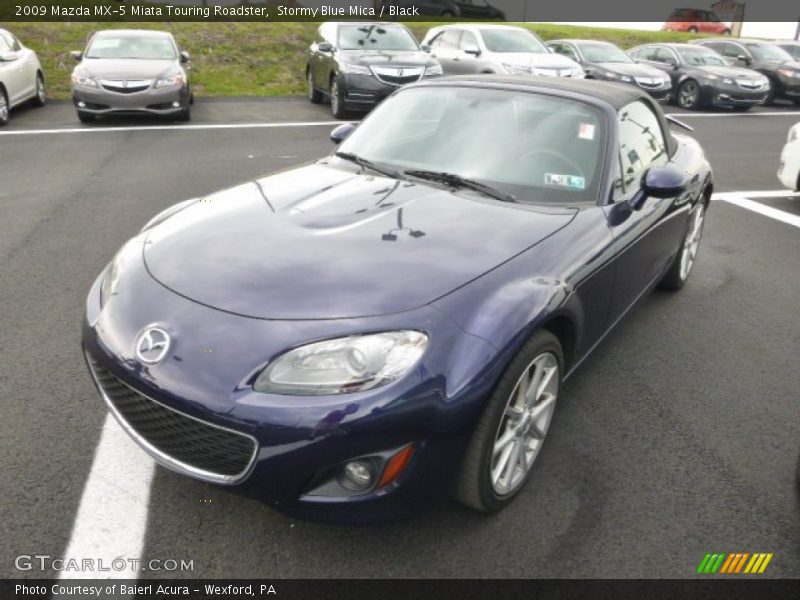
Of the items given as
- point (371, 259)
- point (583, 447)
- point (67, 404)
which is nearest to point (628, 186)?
point (583, 447)

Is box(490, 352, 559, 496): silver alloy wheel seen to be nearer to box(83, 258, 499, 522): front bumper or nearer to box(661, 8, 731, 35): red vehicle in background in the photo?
box(83, 258, 499, 522): front bumper

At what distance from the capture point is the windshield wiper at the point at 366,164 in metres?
3.42

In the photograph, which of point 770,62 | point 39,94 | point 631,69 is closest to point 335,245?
point 39,94

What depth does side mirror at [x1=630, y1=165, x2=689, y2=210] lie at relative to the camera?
3.35m

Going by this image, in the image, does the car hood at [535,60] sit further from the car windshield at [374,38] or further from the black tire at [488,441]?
the black tire at [488,441]

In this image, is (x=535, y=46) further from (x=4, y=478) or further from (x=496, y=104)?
(x=4, y=478)

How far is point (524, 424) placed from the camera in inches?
103

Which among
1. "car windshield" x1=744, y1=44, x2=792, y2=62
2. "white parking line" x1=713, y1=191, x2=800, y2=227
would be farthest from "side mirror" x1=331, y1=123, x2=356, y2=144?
"car windshield" x1=744, y1=44, x2=792, y2=62

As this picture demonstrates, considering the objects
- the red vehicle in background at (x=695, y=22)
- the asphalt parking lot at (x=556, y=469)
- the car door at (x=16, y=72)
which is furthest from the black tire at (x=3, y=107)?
the red vehicle in background at (x=695, y=22)

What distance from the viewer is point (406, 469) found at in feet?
7.04

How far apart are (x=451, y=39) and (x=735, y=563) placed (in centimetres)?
1368

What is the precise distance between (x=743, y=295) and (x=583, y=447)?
2611mm

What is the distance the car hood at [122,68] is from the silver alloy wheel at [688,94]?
11.5 metres

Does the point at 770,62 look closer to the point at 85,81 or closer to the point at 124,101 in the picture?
the point at 124,101
